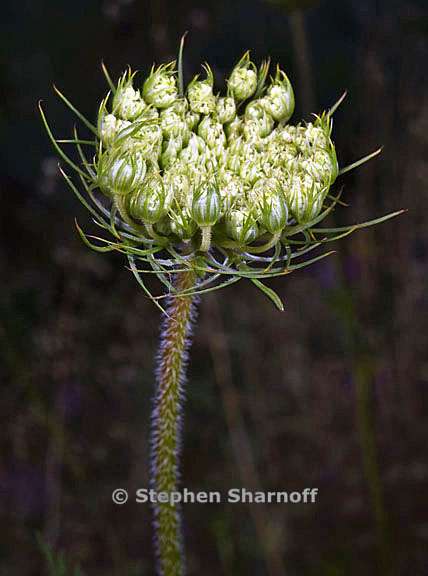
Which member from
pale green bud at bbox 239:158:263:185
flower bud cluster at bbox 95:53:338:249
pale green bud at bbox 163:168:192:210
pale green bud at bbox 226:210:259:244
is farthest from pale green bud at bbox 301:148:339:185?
pale green bud at bbox 163:168:192:210

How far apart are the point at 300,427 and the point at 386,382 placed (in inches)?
24.7

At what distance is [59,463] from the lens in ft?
14.3

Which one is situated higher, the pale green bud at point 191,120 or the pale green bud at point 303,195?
the pale green bud at point 191,120

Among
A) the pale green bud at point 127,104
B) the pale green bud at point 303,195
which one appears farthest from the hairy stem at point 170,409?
the pale green bud at point 127,104

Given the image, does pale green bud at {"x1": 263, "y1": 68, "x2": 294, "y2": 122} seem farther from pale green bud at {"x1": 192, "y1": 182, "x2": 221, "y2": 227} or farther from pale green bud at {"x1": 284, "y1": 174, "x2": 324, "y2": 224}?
pale green bud at {"x1": 192, "y1": 182, "x2": 221, "y2": 227}

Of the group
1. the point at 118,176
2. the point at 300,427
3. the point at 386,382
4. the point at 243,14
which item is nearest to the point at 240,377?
the point at 300,427

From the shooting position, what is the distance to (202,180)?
87.1 inches

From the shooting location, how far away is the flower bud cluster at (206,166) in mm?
2148

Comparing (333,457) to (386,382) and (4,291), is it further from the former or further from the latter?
Answer: (4,291)

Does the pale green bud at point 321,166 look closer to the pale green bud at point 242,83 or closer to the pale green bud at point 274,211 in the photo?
the pale green bud at point 274,211

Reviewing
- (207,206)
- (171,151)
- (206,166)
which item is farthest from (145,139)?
(207,206)

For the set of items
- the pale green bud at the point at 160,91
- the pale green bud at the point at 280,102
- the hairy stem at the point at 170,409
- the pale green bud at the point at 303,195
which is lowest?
the hairy stem at the point at 170,409

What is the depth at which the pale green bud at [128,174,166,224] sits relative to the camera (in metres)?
2.14

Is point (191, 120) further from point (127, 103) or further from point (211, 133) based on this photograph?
point (127, 103)
